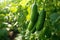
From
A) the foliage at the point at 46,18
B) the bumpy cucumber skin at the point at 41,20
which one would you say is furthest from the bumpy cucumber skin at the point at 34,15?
the foliage at the point at 46,18

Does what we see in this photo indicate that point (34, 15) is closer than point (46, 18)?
Yes

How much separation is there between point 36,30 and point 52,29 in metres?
0.19

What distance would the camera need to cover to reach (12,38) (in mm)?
4434

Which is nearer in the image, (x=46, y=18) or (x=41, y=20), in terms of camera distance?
(x=41, y=20)

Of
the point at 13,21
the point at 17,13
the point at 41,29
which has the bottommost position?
the point at 41,29

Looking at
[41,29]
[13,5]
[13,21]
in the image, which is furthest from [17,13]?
[41,29]

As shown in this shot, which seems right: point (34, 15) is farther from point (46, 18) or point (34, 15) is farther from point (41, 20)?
point (46, 18)

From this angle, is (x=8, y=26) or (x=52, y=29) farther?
(x=8, y=26)

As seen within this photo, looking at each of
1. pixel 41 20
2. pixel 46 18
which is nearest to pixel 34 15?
pixel 41 20

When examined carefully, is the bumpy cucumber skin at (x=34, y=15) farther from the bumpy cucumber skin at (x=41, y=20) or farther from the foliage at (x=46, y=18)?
the foliage at (x=46, y=18)

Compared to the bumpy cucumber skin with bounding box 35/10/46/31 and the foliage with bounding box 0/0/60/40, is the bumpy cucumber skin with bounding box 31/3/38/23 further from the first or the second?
the foliage with bounding box 0/0/60/40

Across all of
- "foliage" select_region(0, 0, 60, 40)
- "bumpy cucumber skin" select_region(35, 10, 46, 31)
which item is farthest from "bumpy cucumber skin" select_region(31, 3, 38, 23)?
"foliage" select_region(0, 0, 60, 40)

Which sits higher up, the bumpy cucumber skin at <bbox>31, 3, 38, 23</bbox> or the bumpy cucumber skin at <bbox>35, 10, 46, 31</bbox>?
the bumpy cucumber skin at <bbox>31, 3, 38, 23</bbox>

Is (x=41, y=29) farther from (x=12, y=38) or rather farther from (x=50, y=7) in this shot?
(x=12, y=38)
